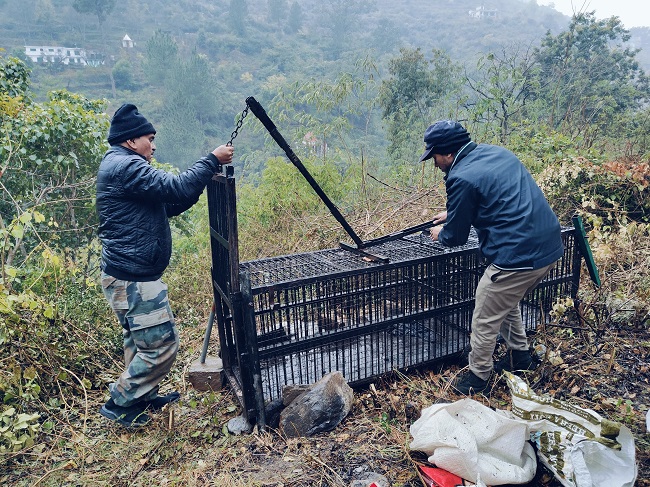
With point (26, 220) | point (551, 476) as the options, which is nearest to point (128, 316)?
point (26, 220)

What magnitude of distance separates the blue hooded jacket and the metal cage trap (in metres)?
0.47

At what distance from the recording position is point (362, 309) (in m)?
3.51

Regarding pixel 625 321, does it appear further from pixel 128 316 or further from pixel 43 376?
pixel 43 376

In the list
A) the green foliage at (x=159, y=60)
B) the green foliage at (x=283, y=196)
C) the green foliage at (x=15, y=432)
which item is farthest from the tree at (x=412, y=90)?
the green foliage at (x=159, y=60)

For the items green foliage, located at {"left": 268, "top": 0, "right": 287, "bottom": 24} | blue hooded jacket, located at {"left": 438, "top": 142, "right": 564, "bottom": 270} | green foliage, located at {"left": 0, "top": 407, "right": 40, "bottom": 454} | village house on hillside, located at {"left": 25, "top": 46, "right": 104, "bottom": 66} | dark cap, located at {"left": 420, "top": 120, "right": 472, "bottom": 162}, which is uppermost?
green foliage, located at {"left": 268, "top": 0, "right": 287, "bottom": 24}

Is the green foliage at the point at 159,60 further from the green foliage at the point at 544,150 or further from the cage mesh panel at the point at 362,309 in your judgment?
the cage mesh panel at the point at 362,309

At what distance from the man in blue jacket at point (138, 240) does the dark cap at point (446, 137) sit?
1431 millimetres

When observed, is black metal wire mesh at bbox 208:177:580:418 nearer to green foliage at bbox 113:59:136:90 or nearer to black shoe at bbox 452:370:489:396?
black shoe at bbox 452:370:489:396

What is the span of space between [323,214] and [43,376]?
421cm

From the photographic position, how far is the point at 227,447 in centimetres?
312

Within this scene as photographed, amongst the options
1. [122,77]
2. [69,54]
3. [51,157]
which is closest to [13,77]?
[51,157]

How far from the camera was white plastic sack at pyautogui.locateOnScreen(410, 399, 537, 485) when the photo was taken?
2.44 m

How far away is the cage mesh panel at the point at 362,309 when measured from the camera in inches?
128

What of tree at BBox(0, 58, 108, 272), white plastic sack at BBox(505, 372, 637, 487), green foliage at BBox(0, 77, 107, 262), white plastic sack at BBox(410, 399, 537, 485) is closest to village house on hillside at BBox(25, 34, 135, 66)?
tree at BBox(0, 58, 108, 272)
